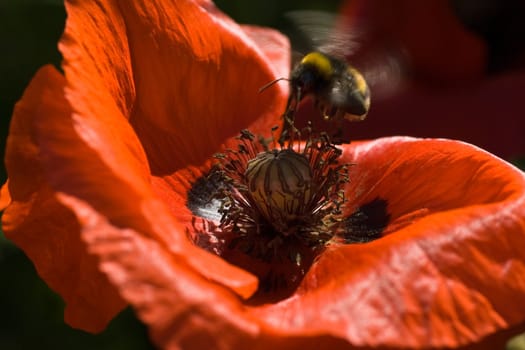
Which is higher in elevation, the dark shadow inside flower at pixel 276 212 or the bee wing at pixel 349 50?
the bee wing at pixel 349 50

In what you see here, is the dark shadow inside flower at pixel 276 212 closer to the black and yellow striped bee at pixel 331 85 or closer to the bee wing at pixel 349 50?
the black and yellow striped bee at pixel 331 85

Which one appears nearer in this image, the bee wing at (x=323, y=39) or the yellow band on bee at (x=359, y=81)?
the yellow band on bee at (x=359, y=81)

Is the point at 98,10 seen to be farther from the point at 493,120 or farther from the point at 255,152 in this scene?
the point at 493,120

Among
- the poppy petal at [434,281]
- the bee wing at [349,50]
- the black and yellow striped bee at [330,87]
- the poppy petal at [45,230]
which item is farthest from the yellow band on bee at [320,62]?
the poppy petal at [45,230]

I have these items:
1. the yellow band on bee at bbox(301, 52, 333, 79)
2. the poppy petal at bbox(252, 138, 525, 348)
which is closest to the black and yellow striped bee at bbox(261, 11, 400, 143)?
the yellow band on bee at bbox(301, 52, 333, 79)

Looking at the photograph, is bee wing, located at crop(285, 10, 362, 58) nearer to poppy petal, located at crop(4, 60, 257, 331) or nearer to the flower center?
the flower center

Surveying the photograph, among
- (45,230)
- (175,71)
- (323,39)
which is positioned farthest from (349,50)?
(45,230)
